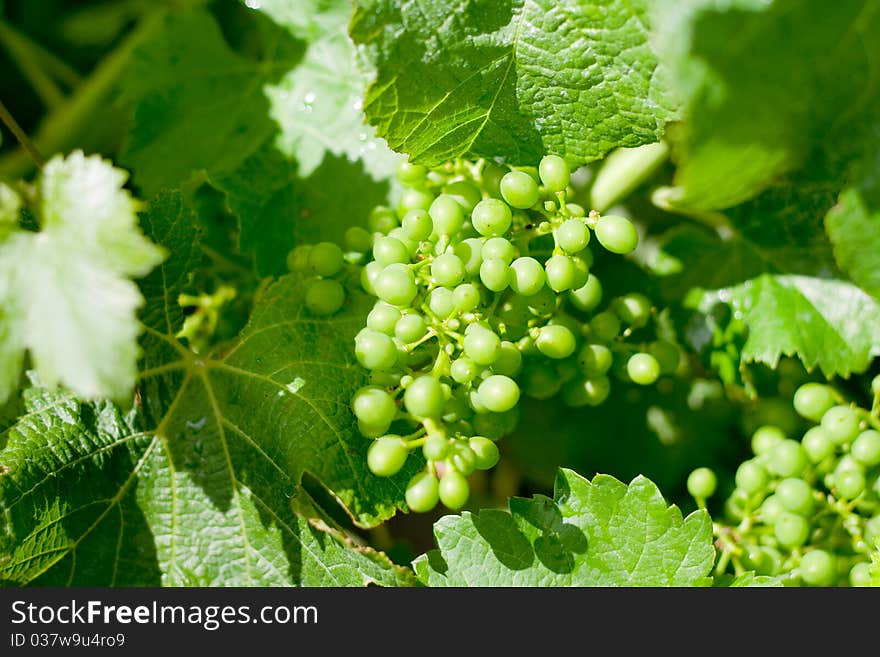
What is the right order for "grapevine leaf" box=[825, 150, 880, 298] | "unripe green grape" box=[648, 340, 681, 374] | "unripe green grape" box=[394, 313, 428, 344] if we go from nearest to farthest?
"grapevine leaf" box=[825, 150, 880, 298]
"unripe green grape" box=[394, 313, 428, 344]
"unripe green grape" box=[648, 340, 681, 374]

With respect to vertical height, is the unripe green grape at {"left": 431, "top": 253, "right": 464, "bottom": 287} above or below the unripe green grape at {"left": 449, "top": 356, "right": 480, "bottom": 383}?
above

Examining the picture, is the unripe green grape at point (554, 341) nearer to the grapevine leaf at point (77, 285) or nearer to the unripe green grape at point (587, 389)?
the unripe green grape at point (587, 389)

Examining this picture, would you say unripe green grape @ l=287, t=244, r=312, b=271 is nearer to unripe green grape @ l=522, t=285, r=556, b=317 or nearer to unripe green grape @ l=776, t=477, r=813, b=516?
unripe green grape @ l=522, t=285, r=556, b=317

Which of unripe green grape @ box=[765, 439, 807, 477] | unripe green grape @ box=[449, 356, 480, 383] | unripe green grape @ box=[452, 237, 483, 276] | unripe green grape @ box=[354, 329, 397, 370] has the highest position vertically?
unripe green grape @ box=[452, 237, 483, 276]

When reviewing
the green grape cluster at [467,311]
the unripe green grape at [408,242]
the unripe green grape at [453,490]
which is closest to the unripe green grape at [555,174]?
the green grape cluster at [467,311]

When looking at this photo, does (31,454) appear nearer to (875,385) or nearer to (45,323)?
(45,323)

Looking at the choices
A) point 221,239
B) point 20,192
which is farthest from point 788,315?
point 20,192

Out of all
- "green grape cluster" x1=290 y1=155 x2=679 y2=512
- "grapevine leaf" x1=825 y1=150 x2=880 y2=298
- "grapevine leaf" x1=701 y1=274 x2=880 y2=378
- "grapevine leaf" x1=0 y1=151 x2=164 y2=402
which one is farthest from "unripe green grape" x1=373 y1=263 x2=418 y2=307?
"grapevine leaf" x1=701 y1=274 x2=880 y2=378
